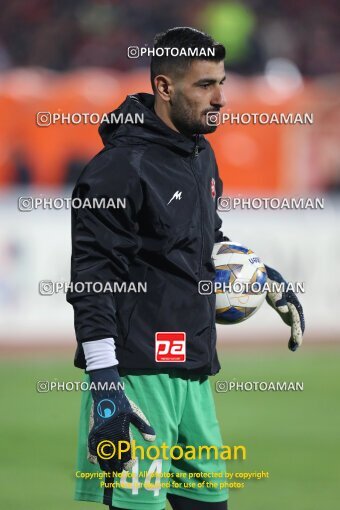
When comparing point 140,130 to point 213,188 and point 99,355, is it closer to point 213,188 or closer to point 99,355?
point 213,188

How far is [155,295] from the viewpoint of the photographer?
141 inches

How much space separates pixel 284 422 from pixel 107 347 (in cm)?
428

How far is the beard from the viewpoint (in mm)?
3686

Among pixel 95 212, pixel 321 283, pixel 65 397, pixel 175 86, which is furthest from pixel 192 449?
pixel 321 283

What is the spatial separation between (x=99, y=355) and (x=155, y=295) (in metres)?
0.32

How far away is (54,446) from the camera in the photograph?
667cm

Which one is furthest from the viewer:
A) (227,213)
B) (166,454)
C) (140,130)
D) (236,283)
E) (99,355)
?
(227,213)

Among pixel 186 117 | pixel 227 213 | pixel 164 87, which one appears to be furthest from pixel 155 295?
pixel 227 213

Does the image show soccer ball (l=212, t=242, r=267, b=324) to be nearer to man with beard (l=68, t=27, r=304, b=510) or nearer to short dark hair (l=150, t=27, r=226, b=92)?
man with beard (l=68, t=27, r=304, b=510)

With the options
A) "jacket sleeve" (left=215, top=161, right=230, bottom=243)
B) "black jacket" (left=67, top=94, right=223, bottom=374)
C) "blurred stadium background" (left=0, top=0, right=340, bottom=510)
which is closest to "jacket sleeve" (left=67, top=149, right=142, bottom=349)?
"black jacket" (left=67, top=94, right=223, bottom=374)

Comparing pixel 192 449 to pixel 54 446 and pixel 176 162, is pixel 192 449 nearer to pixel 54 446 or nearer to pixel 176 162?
pixel 176 162

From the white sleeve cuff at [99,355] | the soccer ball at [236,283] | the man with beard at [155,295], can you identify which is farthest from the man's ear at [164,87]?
the white sleeve cuff at [99,355]

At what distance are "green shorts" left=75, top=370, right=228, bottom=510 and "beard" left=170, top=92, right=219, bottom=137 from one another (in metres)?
0.83

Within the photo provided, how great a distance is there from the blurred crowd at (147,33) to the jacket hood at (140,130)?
10.3 m
